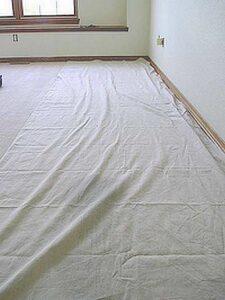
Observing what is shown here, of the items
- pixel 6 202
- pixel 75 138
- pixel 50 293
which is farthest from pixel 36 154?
pixel 50 293

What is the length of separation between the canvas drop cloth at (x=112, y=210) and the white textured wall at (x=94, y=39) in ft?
8.16

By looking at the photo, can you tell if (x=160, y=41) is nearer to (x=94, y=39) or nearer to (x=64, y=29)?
(x=94, y=39)

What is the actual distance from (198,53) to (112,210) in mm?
1512

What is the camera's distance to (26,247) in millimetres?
1228

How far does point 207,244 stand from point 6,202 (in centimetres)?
85

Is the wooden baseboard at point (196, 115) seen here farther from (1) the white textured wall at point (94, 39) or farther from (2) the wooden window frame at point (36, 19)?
(2) the wooden window frame at point (36, 19)

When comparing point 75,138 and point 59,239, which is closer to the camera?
point 59,239

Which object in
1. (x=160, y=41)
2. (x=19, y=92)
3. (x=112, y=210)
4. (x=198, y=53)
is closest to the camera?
(x=112, y=210)

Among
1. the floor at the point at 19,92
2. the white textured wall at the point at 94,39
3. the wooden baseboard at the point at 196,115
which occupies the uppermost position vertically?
the white textured wall at the point at 94,39

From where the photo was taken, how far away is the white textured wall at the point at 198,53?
2014 mm

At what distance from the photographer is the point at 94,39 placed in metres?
4.76

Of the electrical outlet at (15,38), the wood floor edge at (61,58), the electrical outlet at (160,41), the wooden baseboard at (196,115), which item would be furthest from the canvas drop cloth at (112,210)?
the electrical outlet at (15,38)

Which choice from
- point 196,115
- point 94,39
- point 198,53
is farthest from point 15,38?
point 196,115

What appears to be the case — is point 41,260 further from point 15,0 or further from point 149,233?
point 15,0
